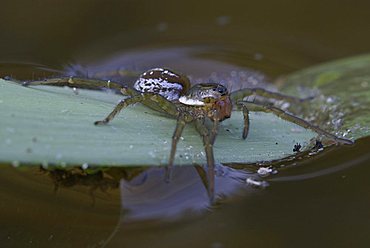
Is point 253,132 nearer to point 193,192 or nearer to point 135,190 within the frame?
point 193,192

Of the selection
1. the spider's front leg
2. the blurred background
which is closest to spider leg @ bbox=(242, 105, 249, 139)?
the spider's front leg

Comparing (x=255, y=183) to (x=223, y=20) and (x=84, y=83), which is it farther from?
(x=223, y=20)

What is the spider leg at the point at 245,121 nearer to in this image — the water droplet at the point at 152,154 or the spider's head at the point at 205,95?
the spider's head at the point at 205,95

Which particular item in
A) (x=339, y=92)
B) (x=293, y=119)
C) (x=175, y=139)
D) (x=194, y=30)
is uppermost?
(x=194, y=30)

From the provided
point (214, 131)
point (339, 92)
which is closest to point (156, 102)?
point (214, 131)

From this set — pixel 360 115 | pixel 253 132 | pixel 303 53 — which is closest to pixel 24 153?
pixel 253 132

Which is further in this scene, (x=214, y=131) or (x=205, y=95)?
(x=205, y=95)

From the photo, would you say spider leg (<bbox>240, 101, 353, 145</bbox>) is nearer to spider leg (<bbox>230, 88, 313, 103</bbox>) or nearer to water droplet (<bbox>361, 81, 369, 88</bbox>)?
spider leg (<bbox>230, 88, 313, 103</bbox>)

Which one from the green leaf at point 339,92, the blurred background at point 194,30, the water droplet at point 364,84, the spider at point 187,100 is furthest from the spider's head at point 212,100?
the blurred background at point 194,30
